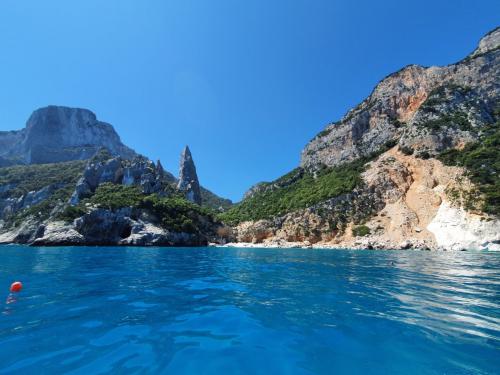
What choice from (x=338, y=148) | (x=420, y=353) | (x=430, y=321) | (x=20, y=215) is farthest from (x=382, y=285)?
(x=20, y=215)

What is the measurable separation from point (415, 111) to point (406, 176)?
35.9 meters

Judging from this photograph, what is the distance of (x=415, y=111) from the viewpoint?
10169 cm

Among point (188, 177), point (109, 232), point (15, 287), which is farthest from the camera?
point (188, 177)

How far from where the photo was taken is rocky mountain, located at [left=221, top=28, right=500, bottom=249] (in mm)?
60312

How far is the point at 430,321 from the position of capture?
7859 mm

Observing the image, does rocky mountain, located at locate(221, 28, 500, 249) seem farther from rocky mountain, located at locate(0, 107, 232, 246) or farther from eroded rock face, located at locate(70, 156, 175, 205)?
eroded rock face, located at locate(70, 156, 175, 205)

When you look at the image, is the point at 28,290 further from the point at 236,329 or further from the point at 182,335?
the point at 236,329

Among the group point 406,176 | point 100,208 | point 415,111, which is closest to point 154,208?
point 100,208

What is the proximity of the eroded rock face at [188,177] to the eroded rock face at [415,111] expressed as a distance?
57.8 meters

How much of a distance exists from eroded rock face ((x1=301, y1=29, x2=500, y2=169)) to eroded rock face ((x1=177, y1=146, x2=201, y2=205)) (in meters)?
57.8

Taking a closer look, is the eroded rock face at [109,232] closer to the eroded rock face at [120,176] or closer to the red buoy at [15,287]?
the eroded rock face at [120,176]

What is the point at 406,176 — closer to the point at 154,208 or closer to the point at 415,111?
the point at 415,111

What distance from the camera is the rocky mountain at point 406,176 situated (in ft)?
198

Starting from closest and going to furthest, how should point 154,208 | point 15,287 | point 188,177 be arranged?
point 15,287, point 154,208, point 188,177
